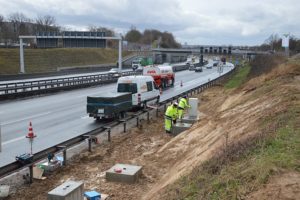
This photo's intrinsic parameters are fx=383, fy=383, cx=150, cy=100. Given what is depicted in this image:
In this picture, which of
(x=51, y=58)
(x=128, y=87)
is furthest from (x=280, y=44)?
(x=128, y=87)

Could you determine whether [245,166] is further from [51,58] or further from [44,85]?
[51,58]

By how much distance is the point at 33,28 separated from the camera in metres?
132

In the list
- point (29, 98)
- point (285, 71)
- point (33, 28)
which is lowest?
point (29, 98)

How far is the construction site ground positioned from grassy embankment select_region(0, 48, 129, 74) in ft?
187

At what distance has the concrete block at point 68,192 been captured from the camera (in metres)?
8.36

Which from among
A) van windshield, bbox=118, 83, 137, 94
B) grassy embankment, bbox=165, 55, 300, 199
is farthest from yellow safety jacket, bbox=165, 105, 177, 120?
grassy embankment, bbox=165, 55, 300, 199

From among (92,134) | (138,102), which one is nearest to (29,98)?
(138,102)

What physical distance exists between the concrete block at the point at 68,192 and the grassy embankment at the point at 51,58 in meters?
62.6

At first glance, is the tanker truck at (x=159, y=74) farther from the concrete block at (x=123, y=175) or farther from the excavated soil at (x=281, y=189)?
the excavated soil at (x=281, y=189)

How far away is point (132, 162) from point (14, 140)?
6408 mm

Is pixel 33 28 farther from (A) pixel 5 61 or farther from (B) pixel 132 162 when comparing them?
(B) pixel 132 162

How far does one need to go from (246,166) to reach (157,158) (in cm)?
600

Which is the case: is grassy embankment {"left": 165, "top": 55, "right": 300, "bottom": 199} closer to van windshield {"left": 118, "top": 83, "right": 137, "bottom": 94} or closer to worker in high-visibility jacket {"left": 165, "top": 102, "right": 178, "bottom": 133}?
worker in high-visibility jacket {"left": 165, "top": 102, "right": 178, "bottom": 133}

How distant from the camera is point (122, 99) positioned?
71.0 feet
